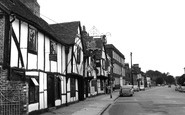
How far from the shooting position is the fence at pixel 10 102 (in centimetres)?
934

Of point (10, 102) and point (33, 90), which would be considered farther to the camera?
point (33, 90)

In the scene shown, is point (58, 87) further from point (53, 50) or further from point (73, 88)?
point (73, 88)

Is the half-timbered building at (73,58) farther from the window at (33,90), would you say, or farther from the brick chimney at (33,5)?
the window at (33,90)

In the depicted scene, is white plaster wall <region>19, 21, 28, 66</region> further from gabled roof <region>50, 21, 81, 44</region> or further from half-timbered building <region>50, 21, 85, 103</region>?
gabled roof <region>50, 21, 81, 44</region>

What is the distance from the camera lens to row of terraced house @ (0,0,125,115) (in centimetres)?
1059

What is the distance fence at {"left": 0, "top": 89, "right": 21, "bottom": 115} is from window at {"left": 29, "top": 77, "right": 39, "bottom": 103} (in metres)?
3.46

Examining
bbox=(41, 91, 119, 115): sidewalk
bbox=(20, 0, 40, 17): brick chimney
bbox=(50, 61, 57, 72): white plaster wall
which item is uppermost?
bbox=(20, 0, 40, 17): brick chimney

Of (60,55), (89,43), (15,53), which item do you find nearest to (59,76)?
(60,55)

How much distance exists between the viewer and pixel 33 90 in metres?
14.0

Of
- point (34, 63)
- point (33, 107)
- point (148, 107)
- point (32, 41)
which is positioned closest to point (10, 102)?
point (33, 107)

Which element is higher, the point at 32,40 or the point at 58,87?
the point at 32,40

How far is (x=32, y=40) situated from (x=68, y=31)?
9.63m

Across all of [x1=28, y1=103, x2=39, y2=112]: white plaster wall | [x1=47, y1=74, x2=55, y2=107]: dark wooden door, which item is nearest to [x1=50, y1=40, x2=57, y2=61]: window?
[x1=47, y1=74, x2=55, y2=107]: dark wooden door

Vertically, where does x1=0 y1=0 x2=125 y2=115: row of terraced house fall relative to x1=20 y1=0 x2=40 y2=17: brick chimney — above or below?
below
